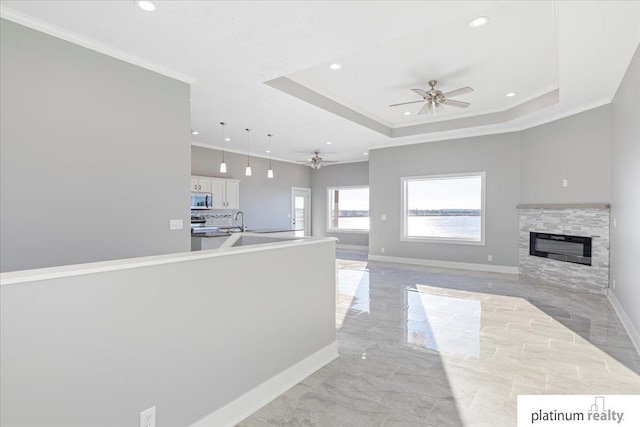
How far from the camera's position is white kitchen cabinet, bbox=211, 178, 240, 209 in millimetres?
8336

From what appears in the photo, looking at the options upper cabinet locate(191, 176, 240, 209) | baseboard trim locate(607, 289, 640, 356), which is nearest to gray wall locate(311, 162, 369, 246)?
upper cabinet locate(191, 176, 240, 209)

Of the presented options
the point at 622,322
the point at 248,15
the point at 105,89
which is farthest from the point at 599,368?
the point at 105,89

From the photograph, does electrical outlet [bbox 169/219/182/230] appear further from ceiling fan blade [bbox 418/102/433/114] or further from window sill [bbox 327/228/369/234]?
window sill [bbox 327/228/369/234]

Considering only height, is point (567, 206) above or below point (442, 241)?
above

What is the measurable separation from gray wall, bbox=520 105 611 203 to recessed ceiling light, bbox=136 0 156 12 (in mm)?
6213

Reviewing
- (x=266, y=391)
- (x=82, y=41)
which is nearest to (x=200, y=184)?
(x=82, y=41)

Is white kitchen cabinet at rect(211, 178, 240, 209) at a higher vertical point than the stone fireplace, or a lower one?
higher

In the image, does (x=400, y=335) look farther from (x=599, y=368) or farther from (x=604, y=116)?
(x=604, y=116)

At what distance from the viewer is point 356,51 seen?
3.30 meters

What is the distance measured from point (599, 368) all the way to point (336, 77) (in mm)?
Answer: 4350

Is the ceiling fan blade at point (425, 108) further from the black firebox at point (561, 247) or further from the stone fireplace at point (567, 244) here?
the black firebox at point (561, 247)

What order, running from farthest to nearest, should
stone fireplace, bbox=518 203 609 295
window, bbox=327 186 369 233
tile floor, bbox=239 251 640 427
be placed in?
window, bbox=327 186 369 233 < stone fireplace, bbox=518 203 609 295 < tile floor, bbox=239 251 640 427

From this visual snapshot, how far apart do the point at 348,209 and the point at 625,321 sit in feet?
26.4

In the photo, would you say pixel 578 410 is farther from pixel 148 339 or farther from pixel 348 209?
pixel 348 209
